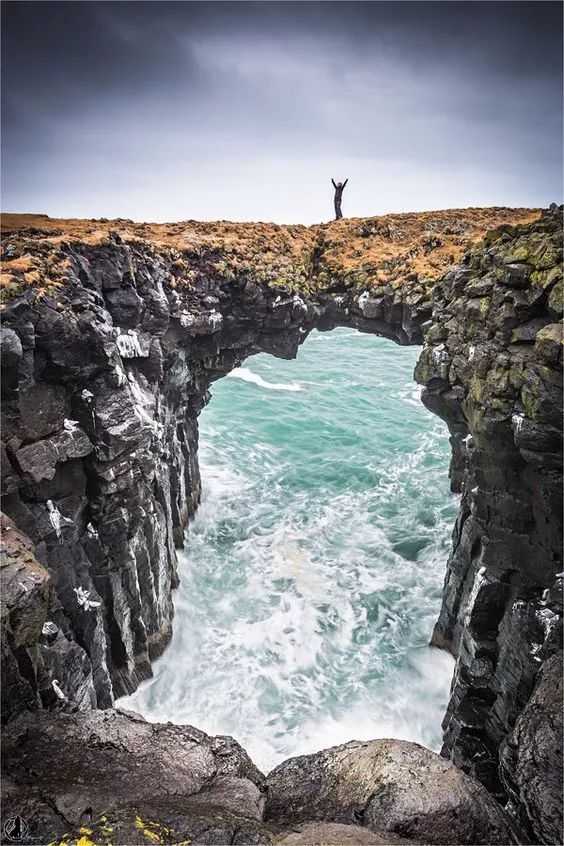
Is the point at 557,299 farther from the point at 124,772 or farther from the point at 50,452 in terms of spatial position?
the point at 50,452

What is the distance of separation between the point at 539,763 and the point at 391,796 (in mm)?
4000

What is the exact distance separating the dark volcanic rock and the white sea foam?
183 feet

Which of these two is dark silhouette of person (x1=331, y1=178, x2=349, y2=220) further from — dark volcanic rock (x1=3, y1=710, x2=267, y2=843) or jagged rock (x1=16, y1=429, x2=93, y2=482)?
dark volcanic rock (x1=3, y1=710, x2=267, y2=843)

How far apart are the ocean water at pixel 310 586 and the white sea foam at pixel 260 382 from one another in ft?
31.2

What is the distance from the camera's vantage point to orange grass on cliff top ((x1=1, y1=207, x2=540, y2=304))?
27.0 m

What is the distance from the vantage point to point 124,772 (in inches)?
367

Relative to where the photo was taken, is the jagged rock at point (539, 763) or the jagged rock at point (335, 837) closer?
the jagged rock at point (335, 837)

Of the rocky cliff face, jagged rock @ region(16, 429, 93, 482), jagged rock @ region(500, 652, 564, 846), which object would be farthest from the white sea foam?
jagged rock @ region(500, 652, 564, 846)

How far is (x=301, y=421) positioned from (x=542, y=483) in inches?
1571

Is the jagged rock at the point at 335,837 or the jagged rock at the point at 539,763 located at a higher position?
the jagged rock at the point at 335,837

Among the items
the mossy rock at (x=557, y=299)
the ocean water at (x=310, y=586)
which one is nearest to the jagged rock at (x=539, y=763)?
the mossy rock at (x=557, y=299)

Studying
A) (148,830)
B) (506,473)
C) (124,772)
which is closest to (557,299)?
(506,473)

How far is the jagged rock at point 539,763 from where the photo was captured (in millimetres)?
9172

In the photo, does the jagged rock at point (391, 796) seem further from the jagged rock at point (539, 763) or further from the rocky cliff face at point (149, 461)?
the rocky cliff face at point (149, 461)
